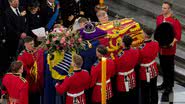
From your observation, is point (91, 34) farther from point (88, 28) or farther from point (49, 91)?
point (49, 91)

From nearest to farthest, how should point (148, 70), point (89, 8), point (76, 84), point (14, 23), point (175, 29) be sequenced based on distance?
point (76, 84) → point (148, 70) → point (175, 29) → point (14, 23) → point (89, 8)

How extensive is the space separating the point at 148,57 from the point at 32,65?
2.02m

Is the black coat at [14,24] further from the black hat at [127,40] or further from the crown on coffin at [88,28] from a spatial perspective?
the black hat at [127,40]

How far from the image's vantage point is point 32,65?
8359mm

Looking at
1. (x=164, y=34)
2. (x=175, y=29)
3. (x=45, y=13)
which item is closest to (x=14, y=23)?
(x=45, y=13)

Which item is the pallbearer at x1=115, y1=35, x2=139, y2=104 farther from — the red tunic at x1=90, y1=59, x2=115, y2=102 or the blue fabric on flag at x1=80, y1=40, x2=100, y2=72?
the blue fabric on flag at x1=80, y1=40, x2=100, y2=72

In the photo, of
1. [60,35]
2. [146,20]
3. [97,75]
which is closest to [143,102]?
[97,75]

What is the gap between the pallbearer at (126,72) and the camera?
8.16 m

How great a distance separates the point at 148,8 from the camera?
1323cm

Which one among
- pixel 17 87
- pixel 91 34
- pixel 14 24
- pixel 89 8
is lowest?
pixel 89 8

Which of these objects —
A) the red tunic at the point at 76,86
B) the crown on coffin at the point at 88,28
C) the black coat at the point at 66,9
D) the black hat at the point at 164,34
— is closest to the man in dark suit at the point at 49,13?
the black coat at the point at 66,9

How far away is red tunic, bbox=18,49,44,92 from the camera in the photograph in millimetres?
7891

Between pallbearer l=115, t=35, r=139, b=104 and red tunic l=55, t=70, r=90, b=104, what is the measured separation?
30.4 inches

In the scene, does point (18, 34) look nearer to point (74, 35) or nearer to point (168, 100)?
point (74, 35)
